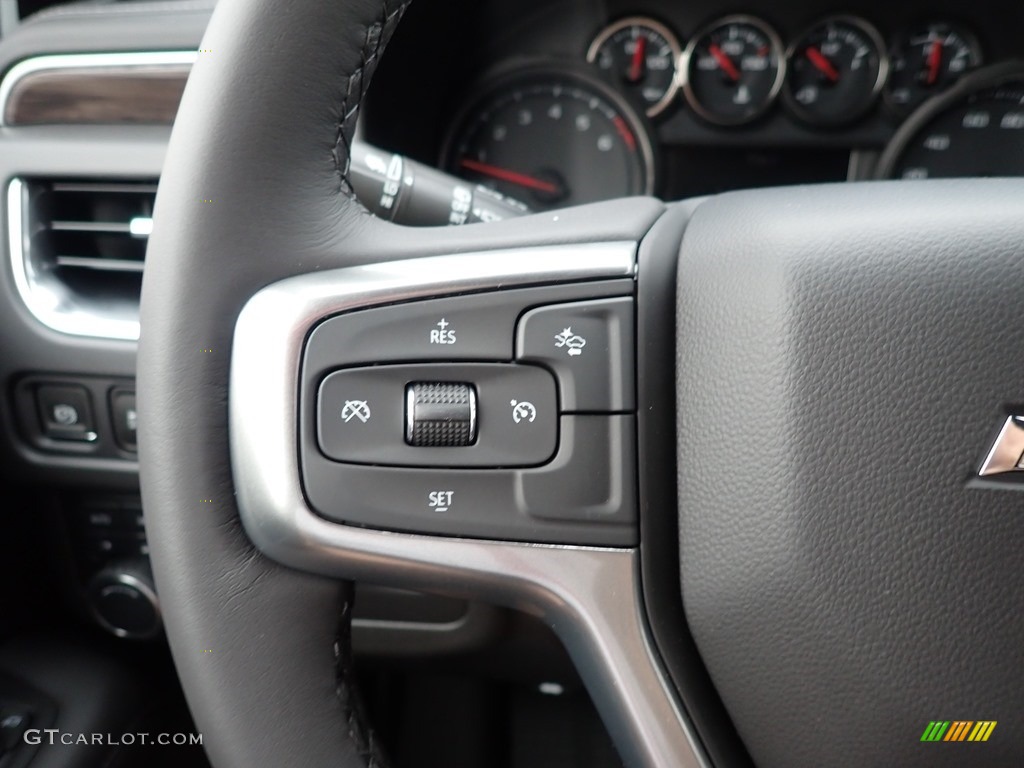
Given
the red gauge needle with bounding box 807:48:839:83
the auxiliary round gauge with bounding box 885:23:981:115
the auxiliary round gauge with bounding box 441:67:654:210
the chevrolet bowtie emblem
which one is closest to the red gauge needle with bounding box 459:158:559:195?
the auxiliary round gauge with bounding box 441:67:654:210

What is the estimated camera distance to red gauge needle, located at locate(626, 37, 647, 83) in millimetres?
1808

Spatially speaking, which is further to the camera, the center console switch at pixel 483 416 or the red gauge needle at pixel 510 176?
the red gauge needle at pixel 510 176

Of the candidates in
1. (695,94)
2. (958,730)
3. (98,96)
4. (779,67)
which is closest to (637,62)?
(695,94)

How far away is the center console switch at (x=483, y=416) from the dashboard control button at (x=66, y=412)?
56 cm

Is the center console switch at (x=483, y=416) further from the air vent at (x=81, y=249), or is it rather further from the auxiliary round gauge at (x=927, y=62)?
the auxiliary round gauge at (x=927, y=62)

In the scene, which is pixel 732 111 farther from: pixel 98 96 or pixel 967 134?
pixel 98 96

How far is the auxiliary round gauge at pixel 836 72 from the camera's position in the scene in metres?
1.77

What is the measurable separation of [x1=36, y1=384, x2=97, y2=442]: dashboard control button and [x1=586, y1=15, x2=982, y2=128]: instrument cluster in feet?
3.54

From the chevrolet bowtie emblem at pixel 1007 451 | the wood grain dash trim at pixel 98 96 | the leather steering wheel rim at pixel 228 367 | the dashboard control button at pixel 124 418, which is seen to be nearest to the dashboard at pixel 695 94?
the wood grain dash trim at pixel 98 96

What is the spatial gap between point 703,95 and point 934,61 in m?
0.38

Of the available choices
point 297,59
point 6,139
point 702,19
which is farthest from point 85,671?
point 702,19

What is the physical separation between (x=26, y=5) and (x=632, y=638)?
1.13 m

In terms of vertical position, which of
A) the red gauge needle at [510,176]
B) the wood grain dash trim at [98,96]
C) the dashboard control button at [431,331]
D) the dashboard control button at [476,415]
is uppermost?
the wood grain dash trim at [98,96]

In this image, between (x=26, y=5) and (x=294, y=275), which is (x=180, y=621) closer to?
(x=294, y=275)
